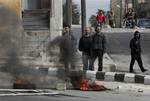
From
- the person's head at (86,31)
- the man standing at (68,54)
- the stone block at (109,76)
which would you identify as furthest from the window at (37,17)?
the man standing at (68,54)

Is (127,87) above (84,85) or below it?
below

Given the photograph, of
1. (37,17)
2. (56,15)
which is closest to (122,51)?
(56,15)

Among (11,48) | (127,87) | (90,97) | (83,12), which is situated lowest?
(127,87)

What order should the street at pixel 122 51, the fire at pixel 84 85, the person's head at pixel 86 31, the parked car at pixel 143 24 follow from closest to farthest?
the fire at pixel 84 85, the person's head at pixel 86 31, the street at pixel 122 51, the parked car at pixel 143 24

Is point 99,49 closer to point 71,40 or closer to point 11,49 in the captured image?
point 71,40

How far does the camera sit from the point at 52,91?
524 inches

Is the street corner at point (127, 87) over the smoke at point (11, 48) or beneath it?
beneath

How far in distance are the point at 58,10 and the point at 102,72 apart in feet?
13.4

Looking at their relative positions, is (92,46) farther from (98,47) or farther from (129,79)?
(129,79)

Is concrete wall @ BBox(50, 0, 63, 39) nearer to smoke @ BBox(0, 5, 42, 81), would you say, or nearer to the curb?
the curb

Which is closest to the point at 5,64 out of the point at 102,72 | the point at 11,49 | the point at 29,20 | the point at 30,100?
the point at 11,49

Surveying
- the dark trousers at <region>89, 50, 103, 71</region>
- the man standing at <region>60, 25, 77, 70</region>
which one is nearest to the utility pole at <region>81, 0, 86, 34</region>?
the dark trousers at <region>89, 50, 103, 71</region>

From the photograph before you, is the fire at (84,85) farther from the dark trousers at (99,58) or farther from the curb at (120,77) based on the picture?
the dark trousers at (99,58)

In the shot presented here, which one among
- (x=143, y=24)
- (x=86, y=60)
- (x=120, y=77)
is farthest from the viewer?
(x=143, y=24)
